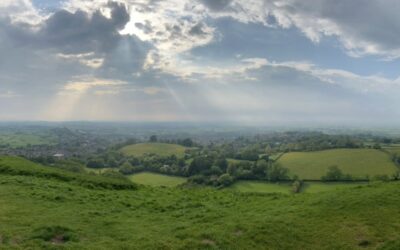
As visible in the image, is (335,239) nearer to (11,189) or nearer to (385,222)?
(385,222)

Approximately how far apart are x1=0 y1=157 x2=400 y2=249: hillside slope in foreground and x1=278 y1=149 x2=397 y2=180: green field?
43.0 meters

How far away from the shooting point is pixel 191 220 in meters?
15.6

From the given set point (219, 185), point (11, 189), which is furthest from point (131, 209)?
point (219, 185)

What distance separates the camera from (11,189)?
743 inches

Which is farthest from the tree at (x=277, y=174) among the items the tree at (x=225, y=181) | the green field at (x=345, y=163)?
the tree at (x=225, y=181)

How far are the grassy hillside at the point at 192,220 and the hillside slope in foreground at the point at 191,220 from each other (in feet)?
0.11

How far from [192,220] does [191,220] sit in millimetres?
57

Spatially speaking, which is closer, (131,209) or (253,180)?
(131,209)

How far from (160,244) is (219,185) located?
43853mm

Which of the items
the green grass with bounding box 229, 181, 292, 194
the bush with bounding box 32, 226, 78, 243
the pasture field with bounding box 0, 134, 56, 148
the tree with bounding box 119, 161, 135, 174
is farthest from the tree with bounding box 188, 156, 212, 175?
the pasture field with bounding box 0, 134, 56, 148

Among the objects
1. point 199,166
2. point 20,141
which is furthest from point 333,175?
point 20,141

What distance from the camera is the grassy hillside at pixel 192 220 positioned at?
12.7 meters

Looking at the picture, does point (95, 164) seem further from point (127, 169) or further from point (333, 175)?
point (333, 175)

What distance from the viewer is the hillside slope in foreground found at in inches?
501
